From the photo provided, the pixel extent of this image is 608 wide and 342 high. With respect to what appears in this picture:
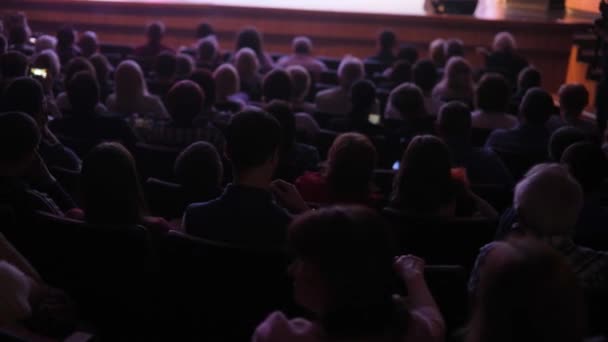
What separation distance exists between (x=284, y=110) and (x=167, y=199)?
747 millimetres

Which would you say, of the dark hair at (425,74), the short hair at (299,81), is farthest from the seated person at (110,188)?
the dark hair at (425,74)

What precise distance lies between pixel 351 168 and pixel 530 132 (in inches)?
70.1

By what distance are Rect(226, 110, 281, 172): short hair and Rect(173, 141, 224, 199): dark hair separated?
1.37 ft

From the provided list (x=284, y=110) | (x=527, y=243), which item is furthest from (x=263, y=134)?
(x=527, y=243)

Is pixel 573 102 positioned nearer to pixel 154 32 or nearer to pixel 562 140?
pixel 562 140

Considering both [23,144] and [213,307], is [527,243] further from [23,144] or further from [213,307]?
[23,144]

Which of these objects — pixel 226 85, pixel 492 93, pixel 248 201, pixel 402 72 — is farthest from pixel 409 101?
pixel 248 201

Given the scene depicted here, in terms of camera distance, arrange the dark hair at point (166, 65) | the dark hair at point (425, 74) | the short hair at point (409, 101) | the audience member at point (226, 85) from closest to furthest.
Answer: the short hair at point (409, 101) < the audience member at point (226, 85) < the dark hair at point (425, 74) < the dark hair at point (166, 65)

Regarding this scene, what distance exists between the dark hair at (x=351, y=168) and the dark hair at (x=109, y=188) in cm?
73

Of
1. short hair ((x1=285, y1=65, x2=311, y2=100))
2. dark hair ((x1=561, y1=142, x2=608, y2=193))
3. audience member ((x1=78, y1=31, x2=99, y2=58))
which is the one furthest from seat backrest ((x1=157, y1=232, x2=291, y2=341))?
audience member ((x1=78, y1=31, x2=99, y2=58))

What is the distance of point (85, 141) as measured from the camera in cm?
357

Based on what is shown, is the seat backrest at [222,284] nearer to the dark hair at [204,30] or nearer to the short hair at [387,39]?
the short hair at [387,39]

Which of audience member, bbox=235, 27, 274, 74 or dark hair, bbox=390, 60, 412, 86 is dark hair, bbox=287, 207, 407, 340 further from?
audience member, bbox=235, 27, 274, 74

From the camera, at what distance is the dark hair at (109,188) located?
7.45 feet
